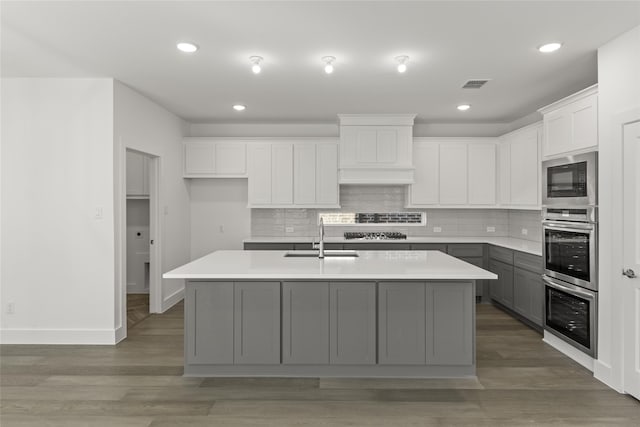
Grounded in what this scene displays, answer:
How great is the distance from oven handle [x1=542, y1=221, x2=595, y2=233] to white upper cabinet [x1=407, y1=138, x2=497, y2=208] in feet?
6.75

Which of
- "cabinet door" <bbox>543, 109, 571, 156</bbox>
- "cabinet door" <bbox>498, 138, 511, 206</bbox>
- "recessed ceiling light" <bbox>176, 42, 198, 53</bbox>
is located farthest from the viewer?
"cabinet door" <bbox>498, 138, 511, 206</bbox>

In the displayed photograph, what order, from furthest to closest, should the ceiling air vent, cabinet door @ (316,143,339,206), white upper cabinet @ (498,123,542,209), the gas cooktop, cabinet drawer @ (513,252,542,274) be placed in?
1. the gas cooktop
2. cabinet door @ (316,143,339,206)
3. white upper cabinet @ (498,123,542,209)
4. cabinet drawer @ (513,252,542,274)
5. the ceiling air vent

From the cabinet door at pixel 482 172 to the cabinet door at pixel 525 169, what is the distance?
463mm

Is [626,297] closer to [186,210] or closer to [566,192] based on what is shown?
[566,192]

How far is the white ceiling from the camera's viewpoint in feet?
8.95

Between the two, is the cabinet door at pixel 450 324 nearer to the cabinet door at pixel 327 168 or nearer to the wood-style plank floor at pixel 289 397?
the wood-style plank floor at pixel 289 397

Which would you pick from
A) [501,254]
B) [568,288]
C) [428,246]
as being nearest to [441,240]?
[428,246]

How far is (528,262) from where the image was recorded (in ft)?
15.5

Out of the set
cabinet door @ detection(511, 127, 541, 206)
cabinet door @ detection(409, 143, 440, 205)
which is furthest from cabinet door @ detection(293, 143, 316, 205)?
cabinet door @ detection(511, 127, 541, 206)

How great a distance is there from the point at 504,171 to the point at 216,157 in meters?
4.13

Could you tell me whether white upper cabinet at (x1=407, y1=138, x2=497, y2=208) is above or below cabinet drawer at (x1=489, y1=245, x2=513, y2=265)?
above

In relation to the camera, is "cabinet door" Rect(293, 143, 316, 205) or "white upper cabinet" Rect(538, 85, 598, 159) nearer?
"white upper cabinet" Rect(538, 85, 598, 159)

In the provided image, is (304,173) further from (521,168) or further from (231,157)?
(521,168)

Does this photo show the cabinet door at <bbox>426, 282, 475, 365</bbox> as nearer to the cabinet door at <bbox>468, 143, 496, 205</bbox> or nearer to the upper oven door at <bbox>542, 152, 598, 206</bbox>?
the upper oven door at <bbox>542, 152, 598, 206</bbox>
